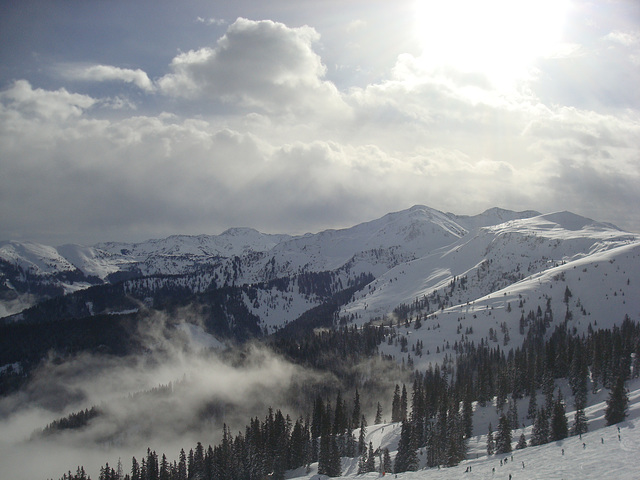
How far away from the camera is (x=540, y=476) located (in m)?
60.8

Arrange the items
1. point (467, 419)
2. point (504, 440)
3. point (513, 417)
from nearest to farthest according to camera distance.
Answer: point (504, 440) < point (513, 417) < point (467, 419)

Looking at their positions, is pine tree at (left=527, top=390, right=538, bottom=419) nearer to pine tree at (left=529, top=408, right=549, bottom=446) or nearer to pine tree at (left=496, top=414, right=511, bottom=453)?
pine tree at (left=529, top=408, right=549, bottom=446)

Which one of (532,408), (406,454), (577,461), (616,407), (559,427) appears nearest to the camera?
(577,461)

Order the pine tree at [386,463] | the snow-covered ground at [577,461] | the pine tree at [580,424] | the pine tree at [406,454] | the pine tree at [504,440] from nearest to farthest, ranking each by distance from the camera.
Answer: the snow-covered ground at [577,461]
the pine tree at [580,424]
the pine tree at [504,440]
the pine tree at [406,454]
the pine tree at [386,463]

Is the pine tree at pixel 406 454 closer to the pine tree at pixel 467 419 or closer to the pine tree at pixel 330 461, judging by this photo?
the pine tree at pixel 330 461

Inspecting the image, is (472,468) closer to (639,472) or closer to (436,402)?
(639,472)

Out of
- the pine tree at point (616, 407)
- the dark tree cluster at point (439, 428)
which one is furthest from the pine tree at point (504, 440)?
the pine tree at point (616, 407)

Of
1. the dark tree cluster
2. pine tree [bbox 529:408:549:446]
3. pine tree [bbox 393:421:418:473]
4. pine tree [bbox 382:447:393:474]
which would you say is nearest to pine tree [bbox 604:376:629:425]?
the dark tree cluster

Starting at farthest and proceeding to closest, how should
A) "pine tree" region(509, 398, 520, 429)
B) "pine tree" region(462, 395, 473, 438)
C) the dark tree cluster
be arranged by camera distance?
"pine tree" region(462, 395, 473, 438), "pine tree" region(509, 398, 520, 429), the dark tree cluster

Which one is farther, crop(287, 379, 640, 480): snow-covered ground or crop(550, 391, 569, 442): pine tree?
crop(550, 391, 569, 442): pine tree

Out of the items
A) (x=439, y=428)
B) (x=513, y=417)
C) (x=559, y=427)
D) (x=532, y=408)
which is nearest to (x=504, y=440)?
(x=559, y=427)

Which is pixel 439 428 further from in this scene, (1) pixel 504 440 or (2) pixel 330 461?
(2) pixel 330 461

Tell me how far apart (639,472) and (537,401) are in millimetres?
95520

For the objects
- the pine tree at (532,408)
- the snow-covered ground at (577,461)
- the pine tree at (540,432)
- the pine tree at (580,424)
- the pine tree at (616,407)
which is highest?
the snow-covered ground at (577,461)
